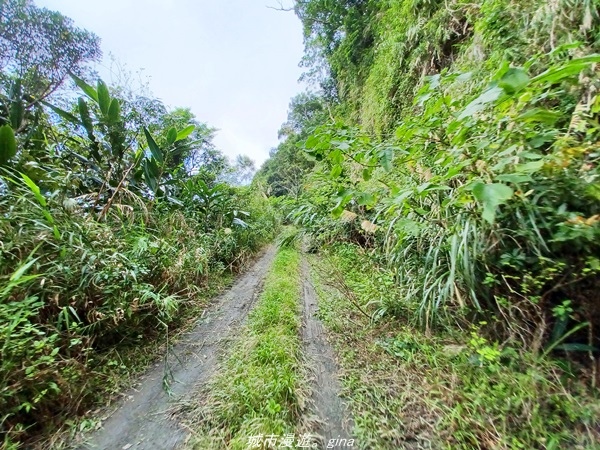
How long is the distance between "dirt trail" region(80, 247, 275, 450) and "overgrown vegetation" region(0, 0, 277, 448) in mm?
175

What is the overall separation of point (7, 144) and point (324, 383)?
2.70 metres

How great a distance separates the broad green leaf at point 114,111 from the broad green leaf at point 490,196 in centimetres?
324

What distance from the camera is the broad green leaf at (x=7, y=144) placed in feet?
5.32

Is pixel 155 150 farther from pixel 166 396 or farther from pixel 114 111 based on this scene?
pixel 166 396

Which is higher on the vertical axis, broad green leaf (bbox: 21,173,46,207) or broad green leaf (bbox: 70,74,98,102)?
broad green leaf (bbox: 70,74,98,102)

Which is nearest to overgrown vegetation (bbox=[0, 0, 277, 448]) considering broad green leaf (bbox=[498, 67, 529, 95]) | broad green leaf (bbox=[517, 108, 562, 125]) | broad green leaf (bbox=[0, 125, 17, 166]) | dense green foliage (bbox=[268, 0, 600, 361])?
broad green leaf (bbox=[0, 125, 17, 166])

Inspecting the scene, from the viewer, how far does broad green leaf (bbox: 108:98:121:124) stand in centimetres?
241

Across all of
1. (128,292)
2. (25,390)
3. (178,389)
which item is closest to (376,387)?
(178,389)

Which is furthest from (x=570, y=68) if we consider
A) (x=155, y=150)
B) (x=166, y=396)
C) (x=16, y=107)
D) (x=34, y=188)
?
(x=16, y=107)

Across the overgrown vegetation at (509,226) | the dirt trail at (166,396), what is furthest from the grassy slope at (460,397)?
the dirt trail at (166,396)

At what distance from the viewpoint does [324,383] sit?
1.28 m

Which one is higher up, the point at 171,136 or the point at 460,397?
the point at 171,136

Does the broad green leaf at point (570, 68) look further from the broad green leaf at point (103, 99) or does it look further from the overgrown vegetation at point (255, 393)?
the broad green leaf at point (103, 99)

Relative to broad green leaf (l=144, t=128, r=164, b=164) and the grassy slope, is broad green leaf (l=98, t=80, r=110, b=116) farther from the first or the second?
the grassy slope
